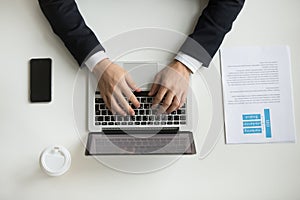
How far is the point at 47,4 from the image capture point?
3.18 ft

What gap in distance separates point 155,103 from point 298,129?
375mm

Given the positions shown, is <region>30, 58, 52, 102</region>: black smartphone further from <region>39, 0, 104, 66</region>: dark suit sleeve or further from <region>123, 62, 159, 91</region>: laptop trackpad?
<region>123, 62, 159, 91</region>: laptop trackpad

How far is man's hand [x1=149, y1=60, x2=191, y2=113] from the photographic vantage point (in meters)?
0.94

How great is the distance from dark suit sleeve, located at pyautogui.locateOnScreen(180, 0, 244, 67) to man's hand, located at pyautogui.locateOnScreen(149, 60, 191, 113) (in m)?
0.05

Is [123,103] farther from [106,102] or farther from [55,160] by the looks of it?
[55,160]

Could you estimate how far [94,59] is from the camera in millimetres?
952

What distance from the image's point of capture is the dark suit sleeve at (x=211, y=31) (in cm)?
96

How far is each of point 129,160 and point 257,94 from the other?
369 mm

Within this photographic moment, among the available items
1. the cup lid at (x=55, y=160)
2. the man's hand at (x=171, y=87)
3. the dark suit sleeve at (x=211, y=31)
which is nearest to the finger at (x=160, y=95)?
the man's hand at (x=171, y=87)

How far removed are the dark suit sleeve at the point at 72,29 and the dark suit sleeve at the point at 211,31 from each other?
0.23 m

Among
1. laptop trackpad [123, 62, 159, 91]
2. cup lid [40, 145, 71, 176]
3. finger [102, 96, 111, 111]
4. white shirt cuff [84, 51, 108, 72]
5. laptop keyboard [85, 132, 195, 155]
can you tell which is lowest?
cup lid [40, 145, 71, 176]

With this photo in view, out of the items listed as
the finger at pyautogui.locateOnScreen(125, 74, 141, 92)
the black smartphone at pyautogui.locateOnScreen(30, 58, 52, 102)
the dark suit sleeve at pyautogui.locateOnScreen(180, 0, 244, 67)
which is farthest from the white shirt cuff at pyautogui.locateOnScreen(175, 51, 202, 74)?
the black smartphone at pyautogui.locateOnScreen(30, 58, 52, 102)

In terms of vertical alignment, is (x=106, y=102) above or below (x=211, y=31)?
below

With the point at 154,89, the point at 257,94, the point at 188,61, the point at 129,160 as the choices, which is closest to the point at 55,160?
the point at 129,160
